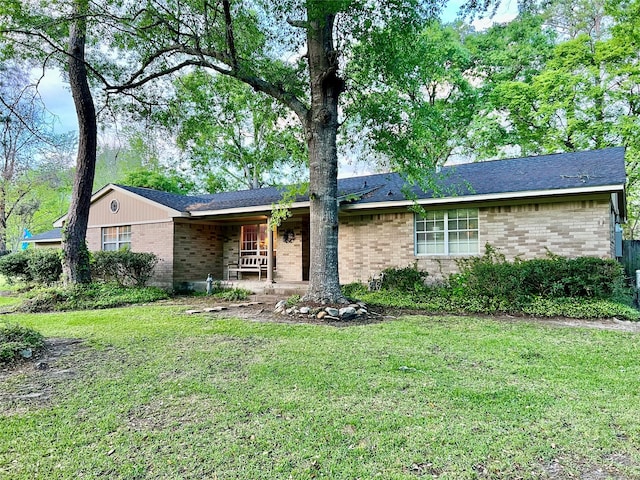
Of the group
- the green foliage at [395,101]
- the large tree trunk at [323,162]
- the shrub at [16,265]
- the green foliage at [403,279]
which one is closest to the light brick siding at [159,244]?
the shrub at [16,265]

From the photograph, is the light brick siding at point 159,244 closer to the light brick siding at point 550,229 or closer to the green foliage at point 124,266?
the green foliage at point 124,266

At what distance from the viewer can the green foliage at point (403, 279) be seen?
10.2 meters

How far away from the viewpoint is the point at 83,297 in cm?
1076

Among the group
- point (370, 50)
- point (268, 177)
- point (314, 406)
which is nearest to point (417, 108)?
point (370, 50)

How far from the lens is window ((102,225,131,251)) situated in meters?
15.4

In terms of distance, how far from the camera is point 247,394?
3.72 m

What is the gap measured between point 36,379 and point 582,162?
12.1 metres

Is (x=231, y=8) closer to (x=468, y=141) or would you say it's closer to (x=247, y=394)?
(x=247, y=394)

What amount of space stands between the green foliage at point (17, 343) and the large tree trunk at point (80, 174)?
633 cm

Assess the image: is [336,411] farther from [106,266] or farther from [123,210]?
[123,210]

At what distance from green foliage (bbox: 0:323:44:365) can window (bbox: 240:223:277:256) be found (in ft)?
30.5

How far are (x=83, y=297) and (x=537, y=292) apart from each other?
37.7 feet

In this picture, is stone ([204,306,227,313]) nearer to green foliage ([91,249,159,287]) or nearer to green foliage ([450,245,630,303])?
green foliage ([91,249,159,287])

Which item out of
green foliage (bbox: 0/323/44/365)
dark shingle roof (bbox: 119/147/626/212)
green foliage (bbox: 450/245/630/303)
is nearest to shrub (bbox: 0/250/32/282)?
dark shingle roof (bbox: 119/147/626/212)
